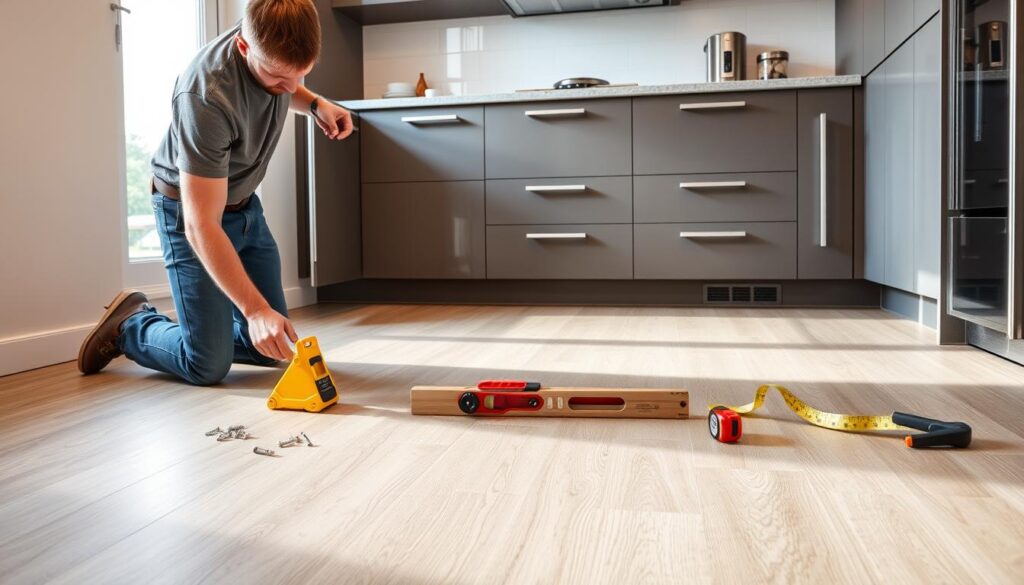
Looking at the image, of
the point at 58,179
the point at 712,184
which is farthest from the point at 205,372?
the point at 712,184

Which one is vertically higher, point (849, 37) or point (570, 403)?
point (849, 37)

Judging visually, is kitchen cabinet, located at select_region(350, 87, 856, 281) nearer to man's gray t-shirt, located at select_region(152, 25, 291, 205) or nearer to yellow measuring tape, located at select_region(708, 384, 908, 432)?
man's gray t-shirt, located at select_region(152, 25, 291, 205)

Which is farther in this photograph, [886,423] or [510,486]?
[886,423]

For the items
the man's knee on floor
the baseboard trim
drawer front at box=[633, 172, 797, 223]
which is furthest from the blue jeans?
drawer front at box=[633, 172, 797, 223]

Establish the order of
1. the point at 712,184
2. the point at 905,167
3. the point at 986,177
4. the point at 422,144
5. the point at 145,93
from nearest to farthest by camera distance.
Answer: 1. the point at 986,177
2. the point at 905,167
3. the point at 145,93
4. the point at 712,184
5. the point at 422,144

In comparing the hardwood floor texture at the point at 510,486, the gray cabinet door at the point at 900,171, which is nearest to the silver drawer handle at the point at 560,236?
the gray cabinet door at the point at 900,171

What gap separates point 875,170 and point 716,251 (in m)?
0.77

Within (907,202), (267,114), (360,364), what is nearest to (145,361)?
(360,364)

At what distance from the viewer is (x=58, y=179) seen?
2539 millimetres

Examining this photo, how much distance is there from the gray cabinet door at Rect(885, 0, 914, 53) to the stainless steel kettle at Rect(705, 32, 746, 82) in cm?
88

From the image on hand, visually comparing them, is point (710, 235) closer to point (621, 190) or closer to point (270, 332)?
point (621, 190)

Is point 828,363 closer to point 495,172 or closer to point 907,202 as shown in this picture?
point 907,202

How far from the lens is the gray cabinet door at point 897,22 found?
2.90 metres

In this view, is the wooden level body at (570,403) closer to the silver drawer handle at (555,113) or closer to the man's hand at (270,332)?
the man's hand at (270,332)
